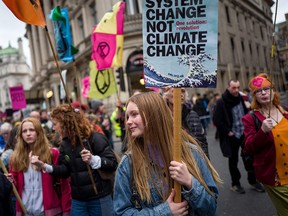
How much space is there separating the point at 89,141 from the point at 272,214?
8.33 ft

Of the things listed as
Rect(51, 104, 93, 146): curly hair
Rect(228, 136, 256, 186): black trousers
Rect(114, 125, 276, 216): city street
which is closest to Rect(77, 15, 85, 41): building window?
Rect(114, 125, 276, 216): city street

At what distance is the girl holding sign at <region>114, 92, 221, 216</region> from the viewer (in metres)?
1.60

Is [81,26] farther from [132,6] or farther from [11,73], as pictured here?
[11,73]

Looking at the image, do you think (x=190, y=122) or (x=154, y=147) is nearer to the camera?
(x=154, y=147)

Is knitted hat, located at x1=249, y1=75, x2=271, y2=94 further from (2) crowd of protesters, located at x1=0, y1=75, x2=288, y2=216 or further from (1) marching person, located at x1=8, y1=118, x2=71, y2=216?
(1) marching person, located at x1=8, y1=118, x2=71, y2=216

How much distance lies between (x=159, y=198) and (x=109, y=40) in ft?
15.9

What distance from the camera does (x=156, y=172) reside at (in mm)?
1721

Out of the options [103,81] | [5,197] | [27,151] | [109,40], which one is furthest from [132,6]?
[5,197]

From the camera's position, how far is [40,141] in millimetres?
3166

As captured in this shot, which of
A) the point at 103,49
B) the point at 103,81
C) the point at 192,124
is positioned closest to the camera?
the point at 192,124

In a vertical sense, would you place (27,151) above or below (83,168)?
above

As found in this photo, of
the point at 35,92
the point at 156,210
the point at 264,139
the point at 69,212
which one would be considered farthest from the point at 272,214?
the point at 35,92

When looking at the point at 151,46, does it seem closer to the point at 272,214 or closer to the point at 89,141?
the point at 89,141

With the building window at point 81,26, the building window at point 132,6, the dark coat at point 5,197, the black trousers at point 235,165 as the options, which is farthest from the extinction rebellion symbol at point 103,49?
the building window at point 81,26
